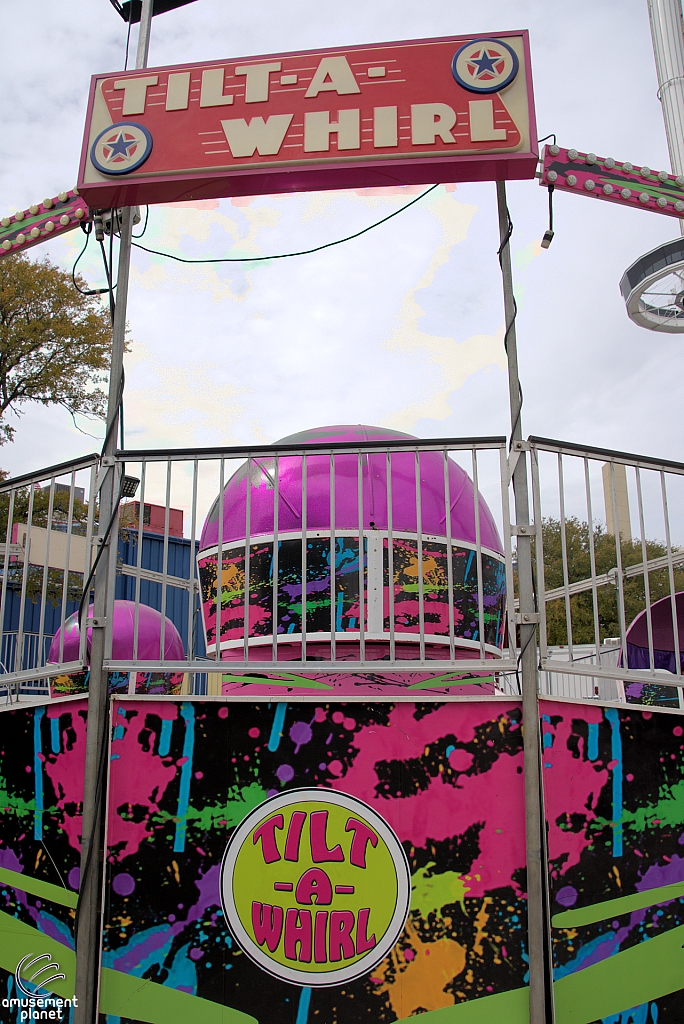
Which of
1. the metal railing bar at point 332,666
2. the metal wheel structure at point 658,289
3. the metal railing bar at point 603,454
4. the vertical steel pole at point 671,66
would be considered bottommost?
the metal railing bar at point 332,666

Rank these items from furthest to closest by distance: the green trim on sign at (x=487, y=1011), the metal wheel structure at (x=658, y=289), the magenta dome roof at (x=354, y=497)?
the metal wheel structure at (x=658, y=289), the magenta dome roof at (x=354, y=497), the green trim on sign at (x=487, y=1011)

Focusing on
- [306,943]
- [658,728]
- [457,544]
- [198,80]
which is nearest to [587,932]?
[658,728]

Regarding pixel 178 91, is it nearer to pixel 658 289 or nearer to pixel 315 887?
pixel 315 887

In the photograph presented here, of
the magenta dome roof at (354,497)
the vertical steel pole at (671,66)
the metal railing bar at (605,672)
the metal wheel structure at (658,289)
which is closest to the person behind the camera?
the metal railing bar at (605,672)

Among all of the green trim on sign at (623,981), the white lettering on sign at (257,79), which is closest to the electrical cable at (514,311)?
the white lettering on sign at (257,79)

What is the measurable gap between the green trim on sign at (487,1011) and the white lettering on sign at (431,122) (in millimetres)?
3854

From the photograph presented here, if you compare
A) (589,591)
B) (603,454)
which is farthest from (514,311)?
(589,591)

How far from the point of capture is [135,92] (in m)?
3.96

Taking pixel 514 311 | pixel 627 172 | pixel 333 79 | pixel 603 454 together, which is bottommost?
pixel 603 454

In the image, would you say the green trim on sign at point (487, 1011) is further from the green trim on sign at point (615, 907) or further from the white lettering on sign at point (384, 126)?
the white lettering on sign at point (384, 126)

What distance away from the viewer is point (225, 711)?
341 centimetres

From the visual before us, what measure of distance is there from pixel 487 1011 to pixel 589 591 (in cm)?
1565

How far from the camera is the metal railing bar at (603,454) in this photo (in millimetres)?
3545

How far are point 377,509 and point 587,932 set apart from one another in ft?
9.36
